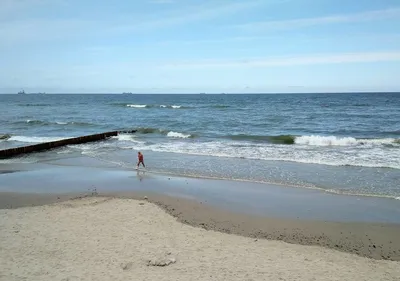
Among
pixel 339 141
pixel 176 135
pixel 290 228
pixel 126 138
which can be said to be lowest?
pixel 290 228

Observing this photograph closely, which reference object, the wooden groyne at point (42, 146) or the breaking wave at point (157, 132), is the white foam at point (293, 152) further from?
the wooden groyne at point (42, 146)

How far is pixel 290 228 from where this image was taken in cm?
1055

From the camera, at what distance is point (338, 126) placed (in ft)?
128

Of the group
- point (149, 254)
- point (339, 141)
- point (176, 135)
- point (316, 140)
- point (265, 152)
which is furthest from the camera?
point (176, 135)

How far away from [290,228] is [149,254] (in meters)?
4.51

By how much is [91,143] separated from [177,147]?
27.3 ft

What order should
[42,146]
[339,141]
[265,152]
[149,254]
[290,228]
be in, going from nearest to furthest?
[149,254], [290,228], [265,152], [42,146], [339,141]

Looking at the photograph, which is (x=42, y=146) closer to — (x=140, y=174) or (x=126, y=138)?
(x=126, y=138)

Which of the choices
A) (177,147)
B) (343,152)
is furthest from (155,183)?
(343,152)

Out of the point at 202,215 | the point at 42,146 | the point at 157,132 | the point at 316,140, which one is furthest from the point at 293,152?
the point at 42,146

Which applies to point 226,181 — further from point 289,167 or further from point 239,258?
point 239,258

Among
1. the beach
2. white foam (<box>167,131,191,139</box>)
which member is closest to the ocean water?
white foam (<box>167,131,191,139</box>)

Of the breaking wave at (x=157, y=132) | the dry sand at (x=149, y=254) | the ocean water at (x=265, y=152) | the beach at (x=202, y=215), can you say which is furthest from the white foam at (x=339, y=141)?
the dry sand at (x=149, y=254)

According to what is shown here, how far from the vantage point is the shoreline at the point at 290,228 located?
30.7 ft
